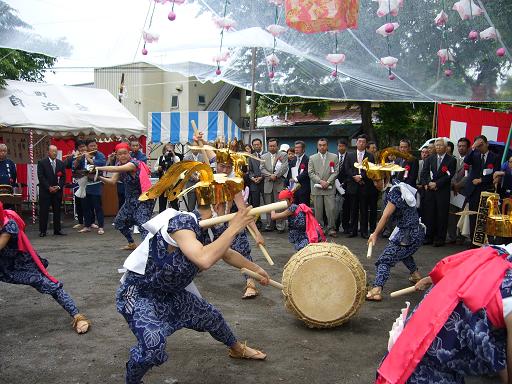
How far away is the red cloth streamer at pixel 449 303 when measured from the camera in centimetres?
196

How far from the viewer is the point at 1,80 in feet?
40.0

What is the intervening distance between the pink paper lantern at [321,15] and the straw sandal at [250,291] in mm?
2959

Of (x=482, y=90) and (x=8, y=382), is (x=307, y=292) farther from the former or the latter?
(x=482, y=90)

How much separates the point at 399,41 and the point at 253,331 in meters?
3.89

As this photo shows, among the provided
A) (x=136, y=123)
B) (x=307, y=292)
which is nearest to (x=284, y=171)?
(x=136, y=123)

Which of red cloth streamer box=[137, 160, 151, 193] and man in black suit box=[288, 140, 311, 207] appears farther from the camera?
man in black suit box=[288, 140, 311, 207]

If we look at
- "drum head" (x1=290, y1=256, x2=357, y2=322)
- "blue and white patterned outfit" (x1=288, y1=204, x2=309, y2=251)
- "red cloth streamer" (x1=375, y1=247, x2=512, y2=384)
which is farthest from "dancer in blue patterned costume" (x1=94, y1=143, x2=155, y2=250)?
"red cloth streamer" (x1=375, y1=247, x2=512, y2=384)

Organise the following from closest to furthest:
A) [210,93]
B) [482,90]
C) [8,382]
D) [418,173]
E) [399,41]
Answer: [8,382]
[399,41]
[482,90]
[418,173]
[210,93]

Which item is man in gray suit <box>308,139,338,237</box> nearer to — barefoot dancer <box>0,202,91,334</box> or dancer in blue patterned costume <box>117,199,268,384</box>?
barefoot dancer <box>0,202,91,334</box>

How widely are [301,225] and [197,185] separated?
278 cm

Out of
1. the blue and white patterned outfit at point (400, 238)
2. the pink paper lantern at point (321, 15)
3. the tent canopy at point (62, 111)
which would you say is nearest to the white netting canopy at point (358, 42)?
the pink paper lantern at point (321, 15)

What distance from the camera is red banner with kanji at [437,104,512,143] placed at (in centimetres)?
1065

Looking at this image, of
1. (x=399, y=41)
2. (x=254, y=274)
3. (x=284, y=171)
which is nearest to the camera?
(x=254, y=274)

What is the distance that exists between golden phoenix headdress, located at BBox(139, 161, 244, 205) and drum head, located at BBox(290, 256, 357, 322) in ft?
4.24
